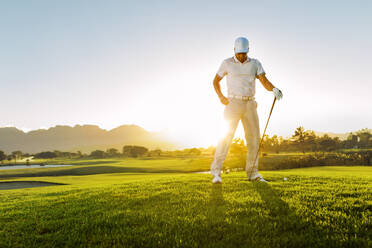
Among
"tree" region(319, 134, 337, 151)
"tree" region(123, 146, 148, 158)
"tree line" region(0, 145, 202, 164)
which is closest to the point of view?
"tree" region(319, 134, 337, 151)

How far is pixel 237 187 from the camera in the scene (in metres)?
5.93

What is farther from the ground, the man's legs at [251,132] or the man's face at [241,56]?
the man's face at [241,56]

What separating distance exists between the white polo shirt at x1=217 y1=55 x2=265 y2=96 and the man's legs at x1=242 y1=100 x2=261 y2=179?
1.27 feet

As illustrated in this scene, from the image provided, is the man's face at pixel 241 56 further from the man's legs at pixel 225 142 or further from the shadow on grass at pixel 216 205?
the shadow on grass at pixel 216 205

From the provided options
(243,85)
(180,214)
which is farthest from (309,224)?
(243,85)

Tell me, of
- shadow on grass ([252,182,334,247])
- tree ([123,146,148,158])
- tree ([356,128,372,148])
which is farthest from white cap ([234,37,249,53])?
tree ([123,146,148,158])

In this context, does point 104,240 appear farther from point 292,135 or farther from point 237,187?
point 292,135

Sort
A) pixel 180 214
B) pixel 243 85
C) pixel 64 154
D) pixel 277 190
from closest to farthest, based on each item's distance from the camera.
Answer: pixel 180 214 < pixel 277 190 < pixel 243 85 < pixel 64 154

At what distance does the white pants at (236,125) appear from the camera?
6.43 metres

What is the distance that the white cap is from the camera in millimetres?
6363

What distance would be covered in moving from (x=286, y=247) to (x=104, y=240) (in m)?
2.33

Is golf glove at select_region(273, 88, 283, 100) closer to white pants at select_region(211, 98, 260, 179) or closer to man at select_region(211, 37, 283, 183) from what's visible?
man at select_region(211, 37, 283, 183)

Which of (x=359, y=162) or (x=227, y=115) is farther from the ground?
(x=227, y=115)

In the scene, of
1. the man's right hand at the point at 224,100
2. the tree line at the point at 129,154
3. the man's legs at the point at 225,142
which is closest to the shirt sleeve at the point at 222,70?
the man's right hand at the point at 224,100
